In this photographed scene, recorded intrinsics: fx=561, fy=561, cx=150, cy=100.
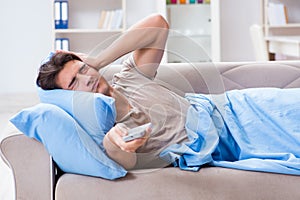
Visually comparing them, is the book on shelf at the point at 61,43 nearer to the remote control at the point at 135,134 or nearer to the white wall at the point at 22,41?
the white wall at the point at 22,41

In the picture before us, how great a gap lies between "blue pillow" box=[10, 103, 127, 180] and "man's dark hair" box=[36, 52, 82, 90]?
Answer: 0.47 feet

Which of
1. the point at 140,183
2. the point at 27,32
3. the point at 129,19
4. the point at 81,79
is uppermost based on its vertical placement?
the point at 129,19

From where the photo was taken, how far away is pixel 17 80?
209 inches

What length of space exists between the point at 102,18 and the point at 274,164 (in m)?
3.55

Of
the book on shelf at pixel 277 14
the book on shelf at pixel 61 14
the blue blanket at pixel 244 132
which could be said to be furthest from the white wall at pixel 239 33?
the blue blanket at pixel 244 132

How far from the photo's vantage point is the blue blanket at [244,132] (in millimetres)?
1757

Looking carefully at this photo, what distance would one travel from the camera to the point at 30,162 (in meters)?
1.70

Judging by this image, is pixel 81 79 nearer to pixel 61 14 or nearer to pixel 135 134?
pixel 135 134

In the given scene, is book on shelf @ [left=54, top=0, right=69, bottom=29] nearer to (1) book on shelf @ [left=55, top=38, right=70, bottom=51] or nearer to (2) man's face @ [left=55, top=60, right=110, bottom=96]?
(1) book on shelf @ [left=55, top=38, right=70, bottom=51]

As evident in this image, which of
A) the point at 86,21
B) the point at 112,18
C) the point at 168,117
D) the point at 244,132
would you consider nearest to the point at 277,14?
the point at 112,18

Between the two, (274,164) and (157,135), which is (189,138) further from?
(274,164)

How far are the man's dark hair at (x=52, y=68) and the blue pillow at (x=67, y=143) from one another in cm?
14

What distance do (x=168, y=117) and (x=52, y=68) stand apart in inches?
16.2

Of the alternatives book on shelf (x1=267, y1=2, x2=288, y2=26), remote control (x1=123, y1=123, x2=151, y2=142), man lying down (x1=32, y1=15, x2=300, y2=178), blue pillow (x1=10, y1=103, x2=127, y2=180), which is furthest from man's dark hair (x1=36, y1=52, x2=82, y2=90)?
book on shelf (x1=267, y1=2, x2=288, y2=26)
